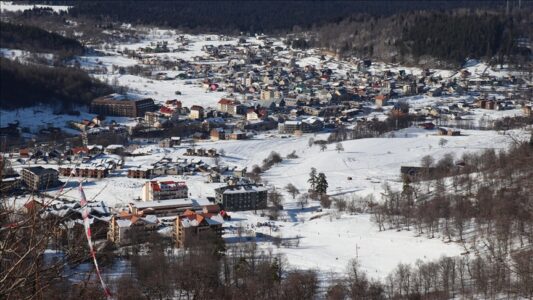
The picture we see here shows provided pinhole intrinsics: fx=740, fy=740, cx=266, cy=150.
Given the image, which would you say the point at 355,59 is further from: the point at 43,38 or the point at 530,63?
the point at 43,38

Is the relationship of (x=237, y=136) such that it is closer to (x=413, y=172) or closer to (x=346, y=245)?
(x=413, y=172)

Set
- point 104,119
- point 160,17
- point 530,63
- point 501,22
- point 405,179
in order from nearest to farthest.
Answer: point 405,179 < point 104,119 < point 530,63 < point 501,22 < point 160,17

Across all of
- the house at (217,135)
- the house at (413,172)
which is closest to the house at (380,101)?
the house at (217,135)

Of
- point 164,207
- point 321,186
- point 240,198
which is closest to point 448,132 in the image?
point 321,186

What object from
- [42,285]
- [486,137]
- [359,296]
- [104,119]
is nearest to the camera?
[42,285]

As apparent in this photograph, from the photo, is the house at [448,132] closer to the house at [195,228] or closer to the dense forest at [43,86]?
the house at [195,228]

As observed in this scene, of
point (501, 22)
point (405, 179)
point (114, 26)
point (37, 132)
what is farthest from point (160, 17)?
point (405, 179)
